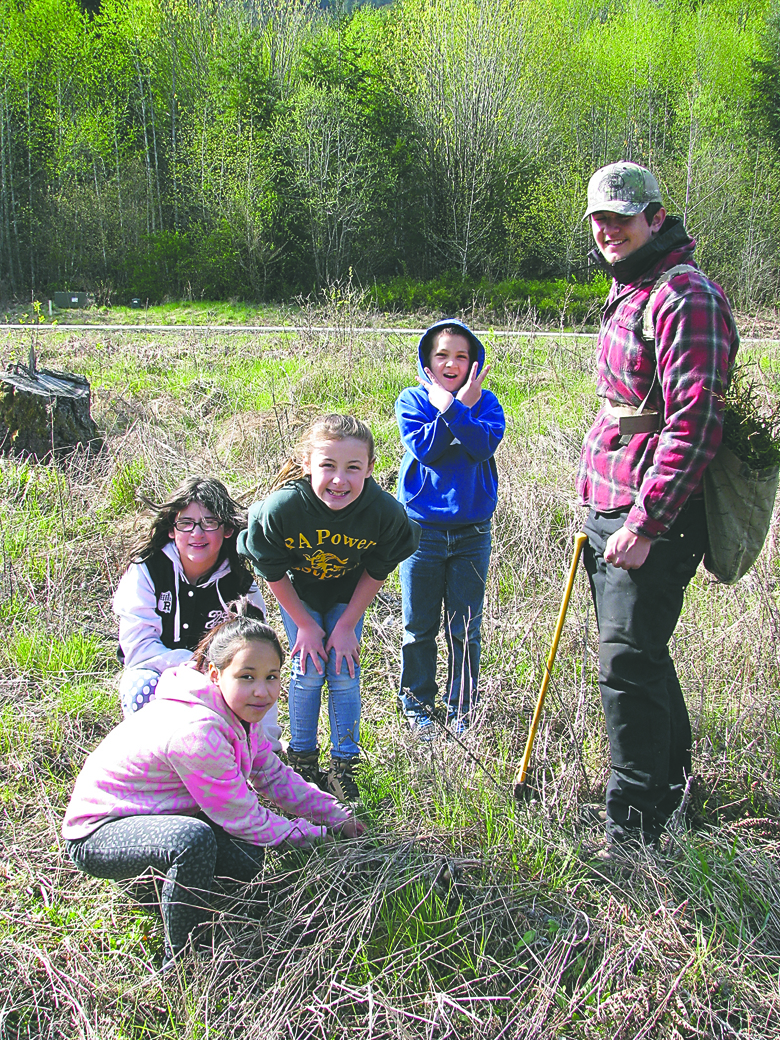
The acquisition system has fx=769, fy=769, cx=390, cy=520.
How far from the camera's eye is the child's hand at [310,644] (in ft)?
8.61

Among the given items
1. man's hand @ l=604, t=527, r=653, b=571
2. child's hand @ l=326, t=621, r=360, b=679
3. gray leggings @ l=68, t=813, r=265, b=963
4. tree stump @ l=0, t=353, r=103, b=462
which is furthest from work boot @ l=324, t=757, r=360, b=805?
tree stump @ l=0, t=353, r=103, b=462

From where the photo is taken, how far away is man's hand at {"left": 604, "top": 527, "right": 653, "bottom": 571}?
81.7 inches

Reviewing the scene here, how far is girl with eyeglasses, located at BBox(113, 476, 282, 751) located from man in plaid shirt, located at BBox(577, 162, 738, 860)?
119 centimetres

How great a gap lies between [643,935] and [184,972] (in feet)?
3.72

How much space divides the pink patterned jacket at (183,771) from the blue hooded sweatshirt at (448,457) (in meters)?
1.17

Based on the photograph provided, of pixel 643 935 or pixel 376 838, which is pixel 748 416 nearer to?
pixel 643 935

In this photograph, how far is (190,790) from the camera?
2029mm

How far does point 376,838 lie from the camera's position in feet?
7.25

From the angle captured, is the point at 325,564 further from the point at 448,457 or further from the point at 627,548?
the point at 627,548

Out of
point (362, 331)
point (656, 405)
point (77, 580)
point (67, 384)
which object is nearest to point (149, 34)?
point (362, 331)

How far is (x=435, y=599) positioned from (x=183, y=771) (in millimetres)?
1286

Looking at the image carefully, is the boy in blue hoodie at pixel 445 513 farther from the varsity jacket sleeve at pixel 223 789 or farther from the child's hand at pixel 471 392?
the varsity jacket sleeve at pixel 223 789

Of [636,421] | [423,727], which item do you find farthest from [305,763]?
[636,421]

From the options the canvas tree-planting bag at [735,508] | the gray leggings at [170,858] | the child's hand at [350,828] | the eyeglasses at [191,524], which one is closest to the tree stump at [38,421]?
the eyeglasses at [191,524]
